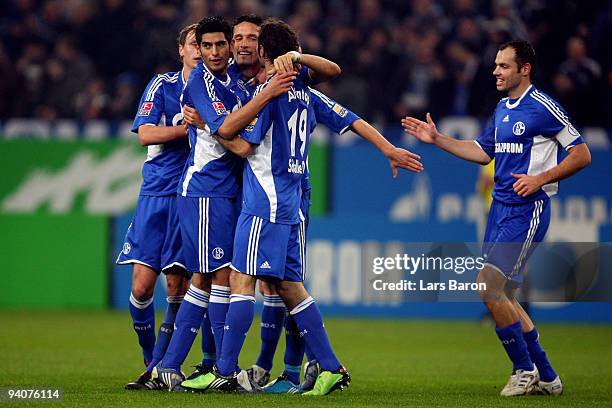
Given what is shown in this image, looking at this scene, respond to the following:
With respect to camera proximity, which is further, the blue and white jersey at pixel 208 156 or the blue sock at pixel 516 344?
the blue sock at pixel 516 344

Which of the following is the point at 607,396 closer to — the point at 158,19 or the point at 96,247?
the point at 96,247

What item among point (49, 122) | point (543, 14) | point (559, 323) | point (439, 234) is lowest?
point (559, 323)

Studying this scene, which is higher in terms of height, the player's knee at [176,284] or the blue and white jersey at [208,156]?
the blue and white jersey at [208,156]

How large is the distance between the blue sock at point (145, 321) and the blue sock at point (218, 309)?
771 mm

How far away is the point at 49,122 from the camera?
1636cm

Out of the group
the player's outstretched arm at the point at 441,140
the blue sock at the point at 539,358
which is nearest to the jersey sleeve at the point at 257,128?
the player's outstretched arm at the point at 441,140

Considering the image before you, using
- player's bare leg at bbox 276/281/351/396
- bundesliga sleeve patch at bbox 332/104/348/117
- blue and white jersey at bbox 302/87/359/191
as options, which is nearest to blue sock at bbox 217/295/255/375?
player's bare leg at bbox 276/281/351/396

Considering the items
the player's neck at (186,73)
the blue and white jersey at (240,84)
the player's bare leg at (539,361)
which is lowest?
the player's bare leg at (539,361)

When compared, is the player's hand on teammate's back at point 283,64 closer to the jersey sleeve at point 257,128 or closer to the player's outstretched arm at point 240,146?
the jersey sleeve at point 257,128

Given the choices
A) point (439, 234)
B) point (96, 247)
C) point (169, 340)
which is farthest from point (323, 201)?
point (169, 340)

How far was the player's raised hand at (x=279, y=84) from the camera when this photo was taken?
702cm

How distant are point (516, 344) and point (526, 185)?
1059 millimetres

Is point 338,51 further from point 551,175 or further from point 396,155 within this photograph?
point 396,155

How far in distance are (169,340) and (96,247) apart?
773 centimetres
